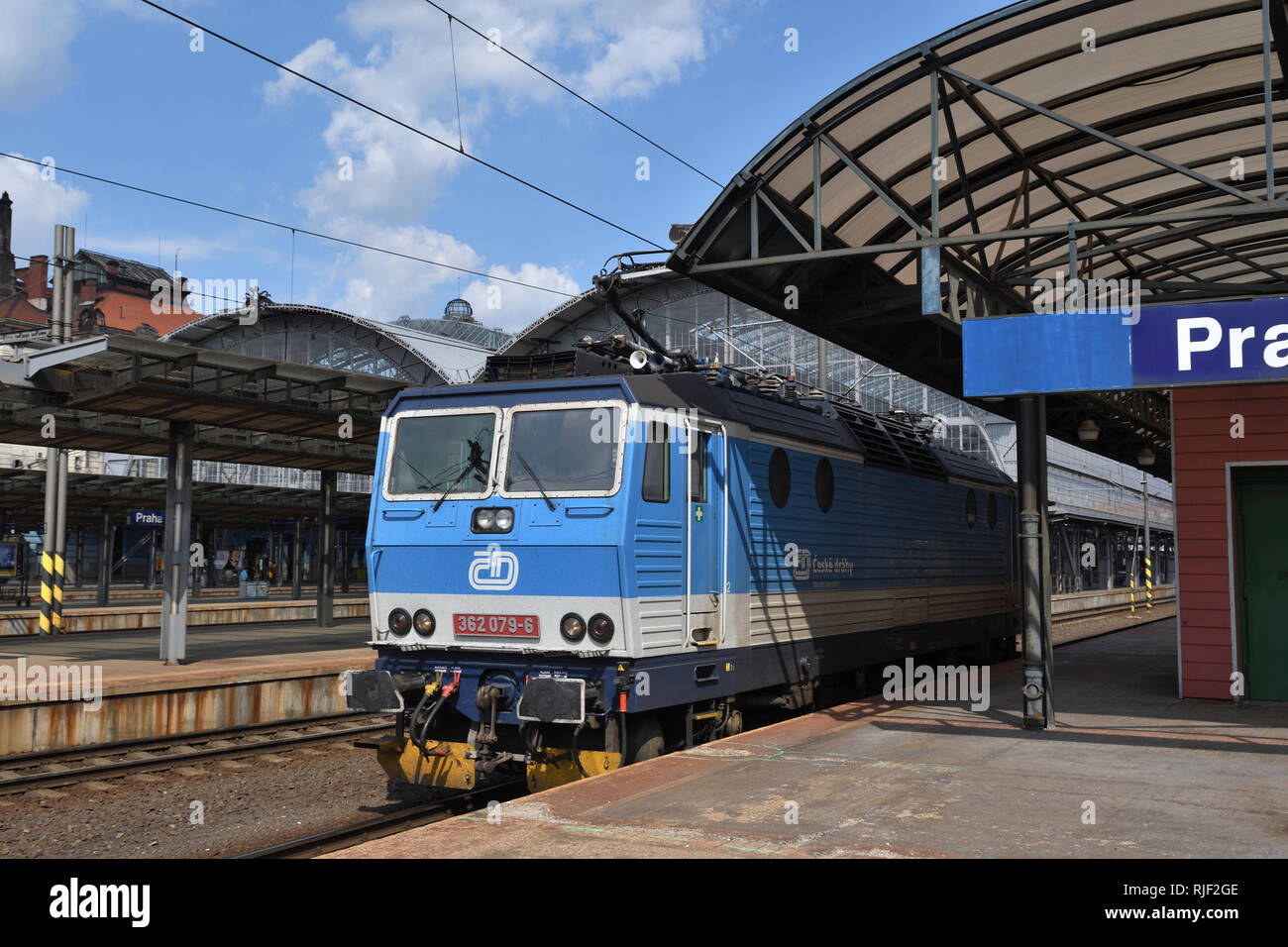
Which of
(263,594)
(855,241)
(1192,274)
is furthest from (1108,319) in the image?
(263,594)

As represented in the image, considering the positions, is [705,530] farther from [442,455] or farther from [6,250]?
[6,250]

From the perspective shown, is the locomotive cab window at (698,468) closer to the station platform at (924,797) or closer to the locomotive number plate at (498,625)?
the locomotive number plate at (498,625)

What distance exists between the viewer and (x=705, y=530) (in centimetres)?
948

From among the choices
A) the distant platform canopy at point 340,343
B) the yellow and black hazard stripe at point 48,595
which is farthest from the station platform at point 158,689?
the distant platform canopy at point 340,343

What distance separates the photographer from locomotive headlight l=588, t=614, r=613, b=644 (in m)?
8.52

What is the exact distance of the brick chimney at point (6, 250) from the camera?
6575 centimetres

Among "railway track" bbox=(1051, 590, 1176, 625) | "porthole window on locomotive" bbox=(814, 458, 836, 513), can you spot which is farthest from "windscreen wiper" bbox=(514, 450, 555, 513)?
"railway track" bbox=(1051, 590, 1176, 625)

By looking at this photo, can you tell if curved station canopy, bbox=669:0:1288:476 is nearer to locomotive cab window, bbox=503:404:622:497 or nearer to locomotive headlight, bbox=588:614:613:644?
locomotive cab window, bbox=503:404:622:497

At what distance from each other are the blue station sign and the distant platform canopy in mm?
38965

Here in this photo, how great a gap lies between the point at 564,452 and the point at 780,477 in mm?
2653

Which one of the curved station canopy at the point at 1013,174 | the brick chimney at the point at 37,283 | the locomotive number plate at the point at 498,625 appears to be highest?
the brick chimney at the point at 37,283

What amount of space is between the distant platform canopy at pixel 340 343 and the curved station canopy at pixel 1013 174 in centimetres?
3563
